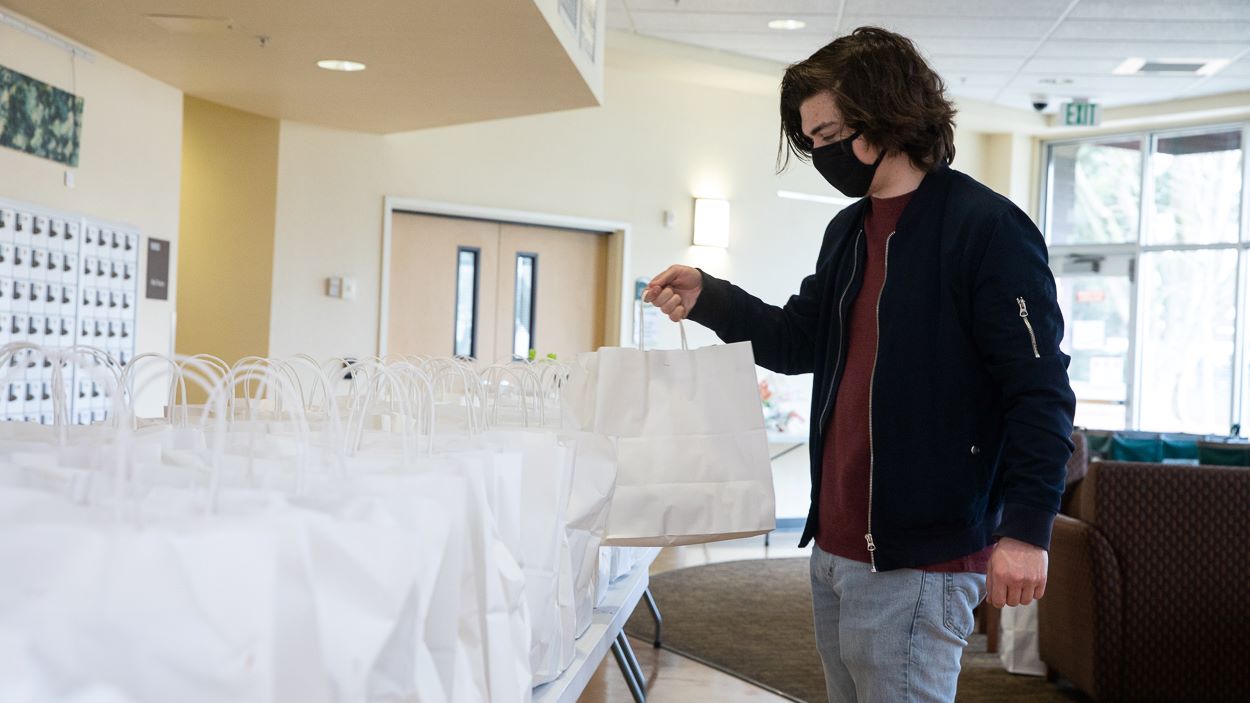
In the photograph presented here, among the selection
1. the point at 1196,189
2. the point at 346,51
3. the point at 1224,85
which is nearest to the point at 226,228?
the point at 346,51

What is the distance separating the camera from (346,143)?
6043 millimetres

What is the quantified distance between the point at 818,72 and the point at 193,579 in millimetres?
1172

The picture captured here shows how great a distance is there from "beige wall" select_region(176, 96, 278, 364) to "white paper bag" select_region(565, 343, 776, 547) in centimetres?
433

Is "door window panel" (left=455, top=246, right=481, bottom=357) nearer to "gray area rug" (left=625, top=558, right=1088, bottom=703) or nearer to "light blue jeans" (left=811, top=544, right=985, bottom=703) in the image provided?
"gray area rug" (left=625, top=558, right=1088, bottom=703)

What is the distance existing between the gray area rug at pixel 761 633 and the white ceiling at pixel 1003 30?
10.4 feet

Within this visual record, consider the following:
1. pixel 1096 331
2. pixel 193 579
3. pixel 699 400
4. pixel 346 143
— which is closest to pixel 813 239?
pixel 1096 331

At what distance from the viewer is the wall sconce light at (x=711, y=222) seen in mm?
7337

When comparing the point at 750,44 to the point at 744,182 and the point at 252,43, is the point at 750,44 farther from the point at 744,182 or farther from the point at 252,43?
the point at 252,43

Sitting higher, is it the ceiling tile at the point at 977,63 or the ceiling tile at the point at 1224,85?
the ceiling tile at the point at 1224,85

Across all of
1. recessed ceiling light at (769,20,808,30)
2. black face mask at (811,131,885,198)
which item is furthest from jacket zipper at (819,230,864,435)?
recessed ceiling light at (769,20,808,30)

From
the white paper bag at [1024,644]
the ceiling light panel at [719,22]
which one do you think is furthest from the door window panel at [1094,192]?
the white paper bag at [1024,644]

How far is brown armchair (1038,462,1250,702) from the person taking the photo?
3275mm

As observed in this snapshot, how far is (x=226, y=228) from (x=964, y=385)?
521 centimetres

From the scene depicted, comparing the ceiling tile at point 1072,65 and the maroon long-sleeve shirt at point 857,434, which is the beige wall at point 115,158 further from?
the ceiling tile at point 1072,65
